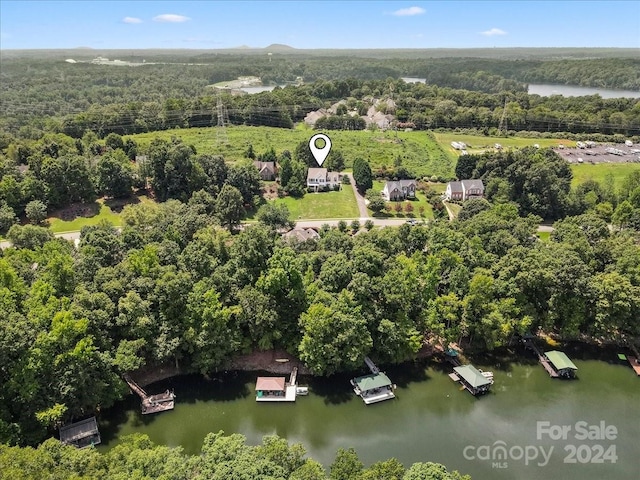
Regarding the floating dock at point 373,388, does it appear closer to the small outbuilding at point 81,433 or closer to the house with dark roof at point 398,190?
the small outbuilding at point 81,433

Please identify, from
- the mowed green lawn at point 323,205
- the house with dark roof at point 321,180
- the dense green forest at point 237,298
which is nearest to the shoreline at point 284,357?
the dense green forest at point 237,298

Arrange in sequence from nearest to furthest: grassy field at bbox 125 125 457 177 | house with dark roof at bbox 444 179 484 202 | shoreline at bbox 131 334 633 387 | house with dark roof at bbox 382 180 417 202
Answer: shoreline at bbox 131 334 633 387, house with dark roof at bbox 382 180 417 202, house with dark roof at bbox 444 179 484 202, grassy field at bbox 125 125 457 177

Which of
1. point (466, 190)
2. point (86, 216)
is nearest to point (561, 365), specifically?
point (466, 190)

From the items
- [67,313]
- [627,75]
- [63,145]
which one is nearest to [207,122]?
[63,145]

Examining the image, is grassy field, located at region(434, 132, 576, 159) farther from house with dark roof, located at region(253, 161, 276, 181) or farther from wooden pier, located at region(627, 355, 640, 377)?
wooden pier, located at region(627, 355, 640, 377)

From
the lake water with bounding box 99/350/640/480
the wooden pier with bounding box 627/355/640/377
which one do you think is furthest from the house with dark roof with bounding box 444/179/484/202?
the lake water with bounding box 99/350/640/480

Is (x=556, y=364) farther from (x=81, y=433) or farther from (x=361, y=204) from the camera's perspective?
(x=361, y=204)
